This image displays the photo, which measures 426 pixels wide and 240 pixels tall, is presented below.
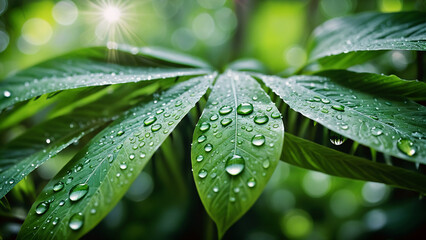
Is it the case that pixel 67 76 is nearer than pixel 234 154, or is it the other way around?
pixel 234 154

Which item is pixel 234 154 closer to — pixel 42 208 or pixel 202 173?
pixel 202 173

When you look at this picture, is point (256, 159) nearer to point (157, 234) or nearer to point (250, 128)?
point (250, 128)

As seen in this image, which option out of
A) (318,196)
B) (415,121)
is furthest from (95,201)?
(318,196)

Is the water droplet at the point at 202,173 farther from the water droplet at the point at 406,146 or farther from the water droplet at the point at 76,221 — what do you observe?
the water droplet at the point at 406,146

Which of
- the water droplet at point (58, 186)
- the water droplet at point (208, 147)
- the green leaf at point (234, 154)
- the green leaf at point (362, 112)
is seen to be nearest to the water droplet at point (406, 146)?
the green leaf at point (362, 112)

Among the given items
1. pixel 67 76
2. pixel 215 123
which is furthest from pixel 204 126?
pixel 67 76

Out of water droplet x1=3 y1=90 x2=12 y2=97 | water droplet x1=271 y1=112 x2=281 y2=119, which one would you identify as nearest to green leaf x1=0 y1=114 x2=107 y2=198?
water droplet x1=3 y1=90 x2=12 y2=97
